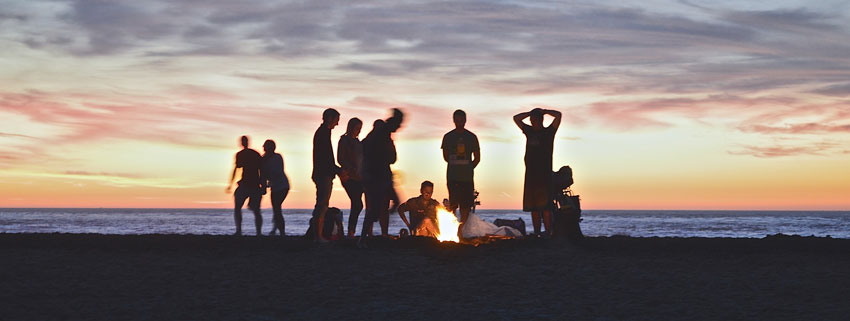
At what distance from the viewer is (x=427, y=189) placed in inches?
541

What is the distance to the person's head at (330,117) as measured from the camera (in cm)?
1139

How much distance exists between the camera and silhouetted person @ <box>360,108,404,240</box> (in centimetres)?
1117

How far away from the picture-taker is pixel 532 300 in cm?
781

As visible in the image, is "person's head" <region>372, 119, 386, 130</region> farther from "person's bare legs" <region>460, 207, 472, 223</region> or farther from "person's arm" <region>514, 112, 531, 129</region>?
"person's arm" <region>514, 112, 531, 129</region>

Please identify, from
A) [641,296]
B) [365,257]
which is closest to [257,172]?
[365,257]

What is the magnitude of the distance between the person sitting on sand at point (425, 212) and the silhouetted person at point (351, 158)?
222 cm

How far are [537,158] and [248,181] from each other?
199 inches

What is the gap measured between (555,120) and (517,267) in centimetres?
309

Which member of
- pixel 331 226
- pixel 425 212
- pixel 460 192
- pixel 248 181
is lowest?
pixel 331 226

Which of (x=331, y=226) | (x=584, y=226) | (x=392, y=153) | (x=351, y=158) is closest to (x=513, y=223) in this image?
(x=331, y=226)

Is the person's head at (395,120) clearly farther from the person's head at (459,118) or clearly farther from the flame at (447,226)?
the flame at (447,226)

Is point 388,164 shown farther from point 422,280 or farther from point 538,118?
point 422,280

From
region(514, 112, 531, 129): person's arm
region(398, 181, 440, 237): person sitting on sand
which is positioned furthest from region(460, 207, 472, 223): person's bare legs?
region(514, 112, 531, 129): person's arm

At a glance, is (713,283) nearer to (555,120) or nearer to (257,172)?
(555,120)
